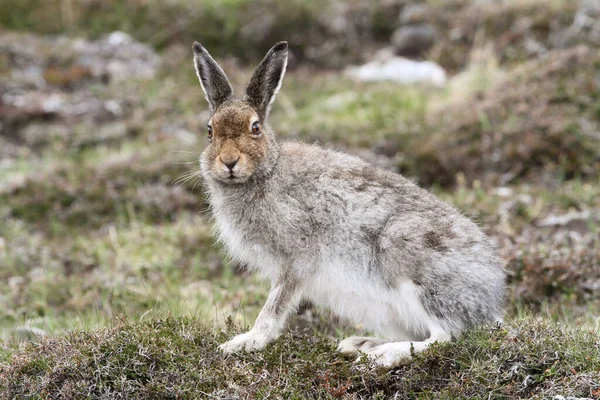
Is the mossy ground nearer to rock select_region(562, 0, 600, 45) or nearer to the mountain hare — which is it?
the mountain hare

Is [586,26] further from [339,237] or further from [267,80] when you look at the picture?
[339,237]

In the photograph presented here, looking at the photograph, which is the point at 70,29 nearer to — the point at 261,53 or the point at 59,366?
the point at 261,53

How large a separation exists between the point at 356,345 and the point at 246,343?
3.01 ft

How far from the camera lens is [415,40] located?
63.9ft

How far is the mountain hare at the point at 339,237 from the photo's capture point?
604cm

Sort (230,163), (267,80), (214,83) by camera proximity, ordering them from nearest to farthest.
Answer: (230,163) → (267,80) → (214,83)

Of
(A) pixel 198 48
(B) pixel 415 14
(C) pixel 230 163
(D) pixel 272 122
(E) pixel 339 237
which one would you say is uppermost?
(A) pixel 198 48

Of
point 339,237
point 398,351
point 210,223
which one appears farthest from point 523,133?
point 398,351

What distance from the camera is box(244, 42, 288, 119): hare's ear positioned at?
6.76m

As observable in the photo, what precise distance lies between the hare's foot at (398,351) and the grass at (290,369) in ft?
0.24

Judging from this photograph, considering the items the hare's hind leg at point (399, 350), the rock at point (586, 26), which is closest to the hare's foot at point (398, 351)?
the hare's hind leg at point (399, 350)

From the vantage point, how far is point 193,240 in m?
11.1

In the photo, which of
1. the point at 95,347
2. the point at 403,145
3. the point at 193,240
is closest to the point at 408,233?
the point at 95,347

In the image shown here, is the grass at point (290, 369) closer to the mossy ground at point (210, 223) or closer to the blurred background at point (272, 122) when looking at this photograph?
the mossy ground at point (210, 223)
